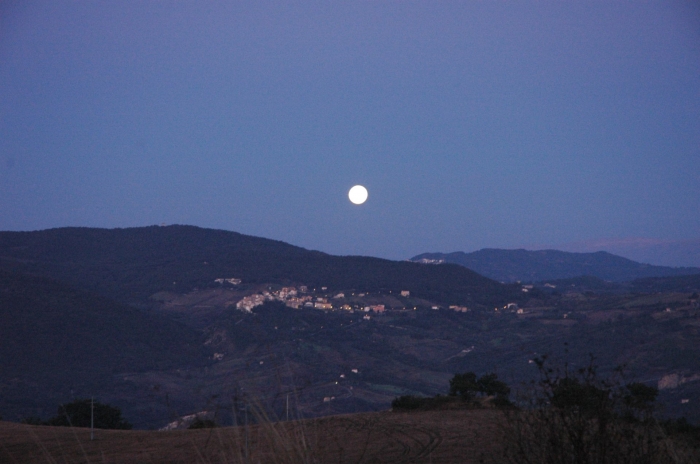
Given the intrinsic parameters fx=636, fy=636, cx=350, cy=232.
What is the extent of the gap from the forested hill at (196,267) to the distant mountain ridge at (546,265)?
102 feet

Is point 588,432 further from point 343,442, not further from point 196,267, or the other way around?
point 196,267

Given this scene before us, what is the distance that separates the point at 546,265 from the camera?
105250 mm

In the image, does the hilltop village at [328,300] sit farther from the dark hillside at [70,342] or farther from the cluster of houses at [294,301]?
the dark hillside at [70,342]

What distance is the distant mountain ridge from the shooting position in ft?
332

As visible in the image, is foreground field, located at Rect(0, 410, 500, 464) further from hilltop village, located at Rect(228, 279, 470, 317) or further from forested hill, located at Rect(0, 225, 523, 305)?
forested hill, located at Rect(0, 225, 523, 305)

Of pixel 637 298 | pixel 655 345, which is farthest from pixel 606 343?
pixel 637 298

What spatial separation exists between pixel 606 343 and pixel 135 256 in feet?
187

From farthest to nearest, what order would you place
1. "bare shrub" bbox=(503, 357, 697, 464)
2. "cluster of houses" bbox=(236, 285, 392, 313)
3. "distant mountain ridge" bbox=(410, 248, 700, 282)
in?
1. "distant mountain ridge" bbox=(410, 248, 700, 282)
2. "cluster of houses" bbox=(236, 285, 392, 313)
3. "bare shrub" bbox=(503, 357, 697, 464)

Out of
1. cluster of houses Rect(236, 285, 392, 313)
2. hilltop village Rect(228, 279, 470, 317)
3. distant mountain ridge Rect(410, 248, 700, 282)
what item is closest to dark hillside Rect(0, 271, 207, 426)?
cluster of houses Rect(236, 285, 392, 313)

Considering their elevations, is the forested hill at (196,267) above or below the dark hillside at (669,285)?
above

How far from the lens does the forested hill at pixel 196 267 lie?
2539 inches

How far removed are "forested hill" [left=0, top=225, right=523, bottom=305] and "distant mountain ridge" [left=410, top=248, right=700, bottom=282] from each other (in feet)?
102

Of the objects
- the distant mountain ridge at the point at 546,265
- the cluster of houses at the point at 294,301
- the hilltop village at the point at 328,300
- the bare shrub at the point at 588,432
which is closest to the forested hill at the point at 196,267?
the hilltop village at the point at 328,300

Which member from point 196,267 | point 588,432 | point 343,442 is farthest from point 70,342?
point 588,432
